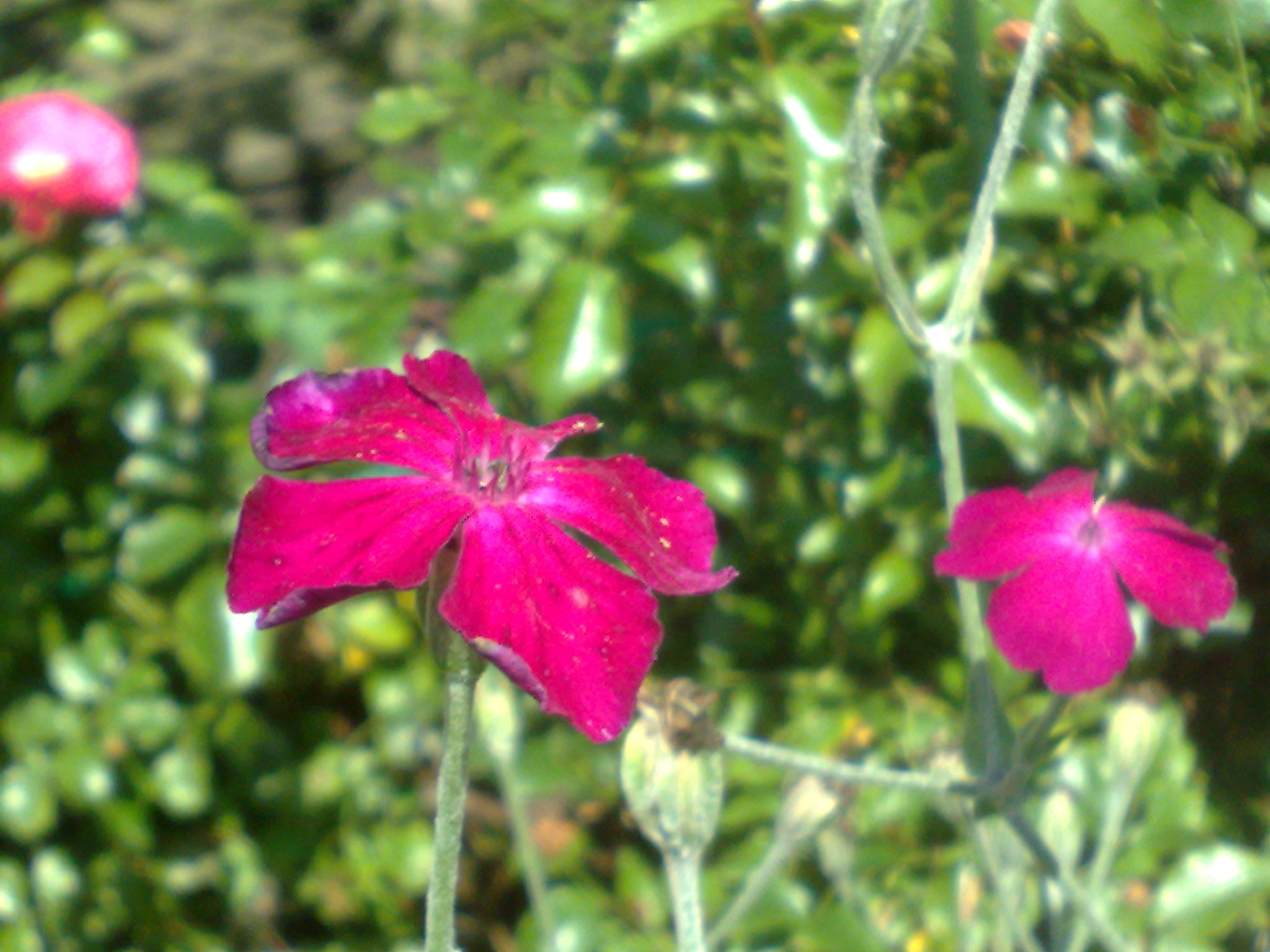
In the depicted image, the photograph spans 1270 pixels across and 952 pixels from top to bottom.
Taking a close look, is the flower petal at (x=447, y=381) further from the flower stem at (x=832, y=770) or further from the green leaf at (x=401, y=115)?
the green leaf at (x=401, y=115)

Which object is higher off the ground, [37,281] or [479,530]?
[479,530]

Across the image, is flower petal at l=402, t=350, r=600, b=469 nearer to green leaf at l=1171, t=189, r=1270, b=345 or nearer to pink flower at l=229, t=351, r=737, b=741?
pink flower at l=229, t=351, r=737, b=741

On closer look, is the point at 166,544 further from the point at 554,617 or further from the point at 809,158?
the point at 554,617

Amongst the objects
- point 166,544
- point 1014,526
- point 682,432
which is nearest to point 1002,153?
point 1014,526

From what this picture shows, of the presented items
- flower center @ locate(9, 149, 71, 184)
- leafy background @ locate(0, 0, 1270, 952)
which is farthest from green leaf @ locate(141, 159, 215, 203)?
flower center @ locate(9, 149, 71, 184)

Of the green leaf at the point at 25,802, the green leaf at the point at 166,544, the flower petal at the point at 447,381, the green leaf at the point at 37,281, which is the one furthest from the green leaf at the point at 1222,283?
the green leaf at the point at 25,802

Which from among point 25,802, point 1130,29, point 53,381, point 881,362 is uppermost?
point 1130,29

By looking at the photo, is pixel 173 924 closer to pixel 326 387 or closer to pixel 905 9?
pixel 326 387
